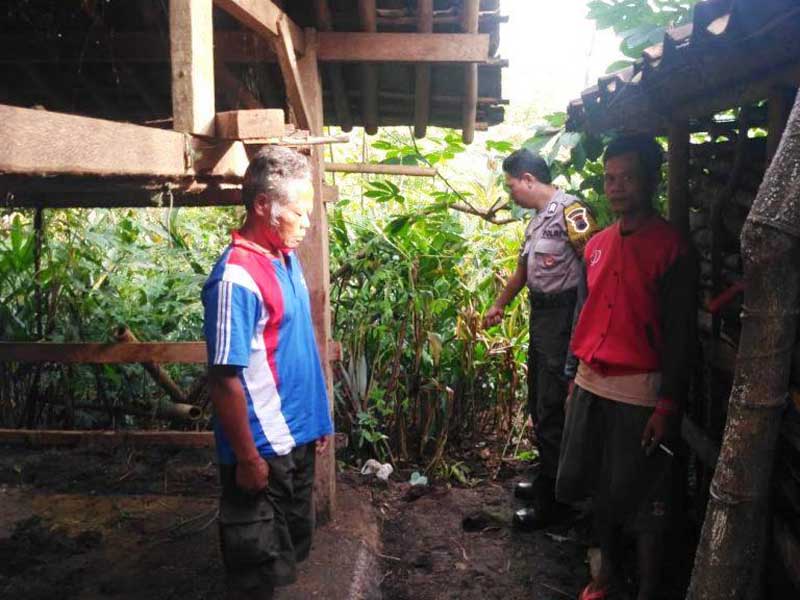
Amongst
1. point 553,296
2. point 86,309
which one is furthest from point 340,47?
point 86,309

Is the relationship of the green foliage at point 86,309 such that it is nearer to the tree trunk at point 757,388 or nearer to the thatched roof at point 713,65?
the thatched roof at point 713,65

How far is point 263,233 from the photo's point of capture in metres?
2.48

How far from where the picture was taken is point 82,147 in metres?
1.61

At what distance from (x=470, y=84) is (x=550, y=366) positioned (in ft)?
5.59

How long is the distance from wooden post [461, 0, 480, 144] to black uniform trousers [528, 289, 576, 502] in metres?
1.24

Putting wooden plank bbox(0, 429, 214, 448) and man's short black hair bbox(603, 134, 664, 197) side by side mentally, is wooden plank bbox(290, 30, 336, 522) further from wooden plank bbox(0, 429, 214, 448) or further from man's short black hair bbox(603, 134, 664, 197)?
man's short black hair bbox(603, 134, 664, 197)

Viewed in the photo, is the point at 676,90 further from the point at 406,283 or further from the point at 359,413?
the point at 359,413

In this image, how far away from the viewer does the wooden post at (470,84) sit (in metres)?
3.46

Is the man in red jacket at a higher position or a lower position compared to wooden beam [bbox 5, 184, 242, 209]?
lower

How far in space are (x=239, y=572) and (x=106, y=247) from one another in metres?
3.77

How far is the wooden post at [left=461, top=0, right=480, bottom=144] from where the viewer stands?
3.46 m

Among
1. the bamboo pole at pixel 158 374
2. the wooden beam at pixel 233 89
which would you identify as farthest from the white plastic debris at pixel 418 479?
the wooden beam at pixel 233 89

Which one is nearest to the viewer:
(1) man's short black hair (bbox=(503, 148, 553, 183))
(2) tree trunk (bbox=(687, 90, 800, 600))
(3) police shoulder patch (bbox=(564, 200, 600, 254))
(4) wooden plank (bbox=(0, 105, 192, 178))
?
(4) wooden plank (bbox=(0, 105, 192, 178))

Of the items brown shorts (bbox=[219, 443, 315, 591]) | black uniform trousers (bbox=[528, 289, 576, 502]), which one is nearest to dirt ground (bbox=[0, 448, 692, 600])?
black uniform trousers (bbox=[528, 289, 576, 502])
